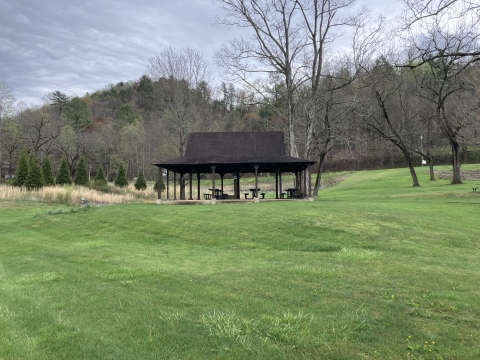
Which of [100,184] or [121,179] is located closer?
[100,184]

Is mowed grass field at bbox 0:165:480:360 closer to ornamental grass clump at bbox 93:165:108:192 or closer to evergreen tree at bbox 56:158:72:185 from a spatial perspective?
ornamental grass clump at bbox 93:165:108:192

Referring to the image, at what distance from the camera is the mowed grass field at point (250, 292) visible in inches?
144

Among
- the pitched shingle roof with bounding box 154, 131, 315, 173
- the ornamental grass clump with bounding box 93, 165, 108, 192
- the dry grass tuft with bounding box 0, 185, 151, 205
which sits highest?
the pitched shingle roof with bounding box 154, 131, 315, 173

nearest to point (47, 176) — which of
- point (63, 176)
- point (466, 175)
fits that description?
point (63, 176)

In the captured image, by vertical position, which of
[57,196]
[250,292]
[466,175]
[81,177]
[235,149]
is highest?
[235,149]

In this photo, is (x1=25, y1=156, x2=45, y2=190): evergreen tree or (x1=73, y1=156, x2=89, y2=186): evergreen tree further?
(x1=73, y1=156, x2=89, y2=186): evergreen tree

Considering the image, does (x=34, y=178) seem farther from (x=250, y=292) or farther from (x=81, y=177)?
(x=250, y=292)

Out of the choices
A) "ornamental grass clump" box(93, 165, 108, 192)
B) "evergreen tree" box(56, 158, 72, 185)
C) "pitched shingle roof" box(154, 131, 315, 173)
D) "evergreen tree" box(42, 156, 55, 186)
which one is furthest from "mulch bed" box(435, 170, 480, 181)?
"evergreen tree" box(42, 156, 55, 186)

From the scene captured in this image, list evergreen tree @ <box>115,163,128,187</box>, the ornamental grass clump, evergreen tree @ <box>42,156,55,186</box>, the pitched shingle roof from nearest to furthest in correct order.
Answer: the pitched shingle roof → evergreen tree @ <box>42,156,55,186</box> → the ornamental grass clump → evergreen tree @ <box>115,163,128,187</box>

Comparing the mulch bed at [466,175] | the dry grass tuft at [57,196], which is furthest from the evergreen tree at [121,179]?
the mulch bed at [466,175]

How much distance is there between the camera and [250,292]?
5438mm

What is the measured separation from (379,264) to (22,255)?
9038 millimetres

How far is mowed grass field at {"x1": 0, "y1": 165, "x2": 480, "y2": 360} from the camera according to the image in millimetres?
3668

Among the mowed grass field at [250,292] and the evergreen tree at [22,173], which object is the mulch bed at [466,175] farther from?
the evergreen tree at [22,173]
